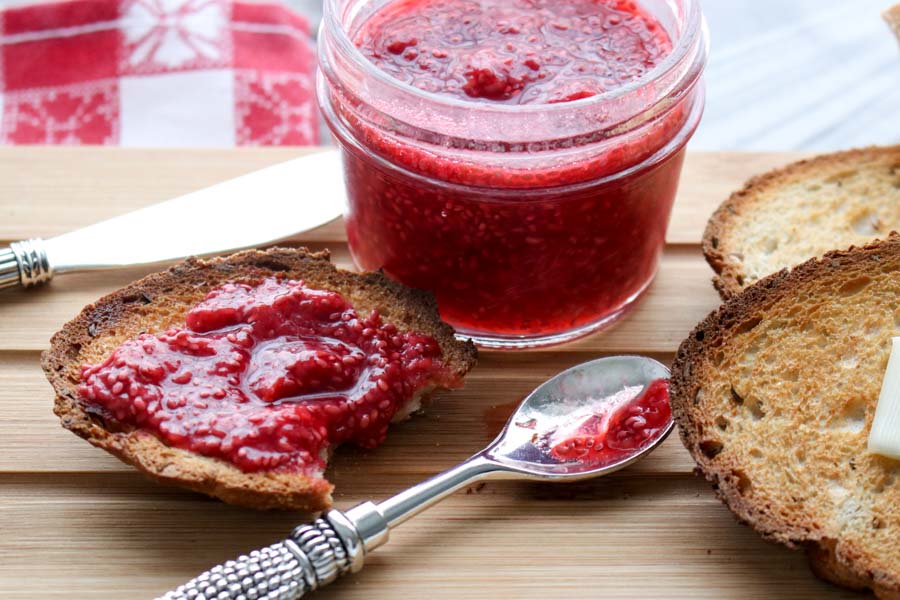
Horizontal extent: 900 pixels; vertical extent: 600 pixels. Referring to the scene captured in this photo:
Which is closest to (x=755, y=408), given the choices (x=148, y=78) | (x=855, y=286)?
(x=855, y=286)

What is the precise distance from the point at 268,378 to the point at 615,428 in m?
0.87

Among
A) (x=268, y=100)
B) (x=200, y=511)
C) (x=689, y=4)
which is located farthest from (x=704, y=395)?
(x=268, y=100)

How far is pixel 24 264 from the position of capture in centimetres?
336

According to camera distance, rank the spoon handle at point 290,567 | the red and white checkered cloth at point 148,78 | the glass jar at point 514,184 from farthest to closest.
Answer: the red and white checkered cloth at point 148,78 < the glass jar at point 514,184 < the spoon handle at point 290,567

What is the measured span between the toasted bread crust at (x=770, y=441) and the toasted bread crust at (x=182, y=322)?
0.59 metres

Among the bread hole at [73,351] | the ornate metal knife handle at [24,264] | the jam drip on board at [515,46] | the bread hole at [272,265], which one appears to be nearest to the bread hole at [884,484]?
the jam drip on board at [515,46]

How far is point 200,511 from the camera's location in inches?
109

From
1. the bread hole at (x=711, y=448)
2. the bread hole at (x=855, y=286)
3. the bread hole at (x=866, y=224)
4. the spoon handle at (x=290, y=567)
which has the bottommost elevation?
the spoon handle at (x=290, y=567)

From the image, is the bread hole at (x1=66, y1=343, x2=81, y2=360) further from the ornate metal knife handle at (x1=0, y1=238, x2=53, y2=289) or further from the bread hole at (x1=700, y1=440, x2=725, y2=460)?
Answer: the bread hole at (x1=700, y1=440, x2=725, y2=460)

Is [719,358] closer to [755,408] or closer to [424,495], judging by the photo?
[755,408]

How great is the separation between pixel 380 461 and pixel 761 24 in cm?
327

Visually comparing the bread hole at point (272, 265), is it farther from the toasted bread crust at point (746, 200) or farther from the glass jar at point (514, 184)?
the toasted bread crust at point (746, 200)

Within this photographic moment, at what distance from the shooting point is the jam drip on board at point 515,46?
290 cm

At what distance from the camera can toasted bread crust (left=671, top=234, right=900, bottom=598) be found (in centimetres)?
252
